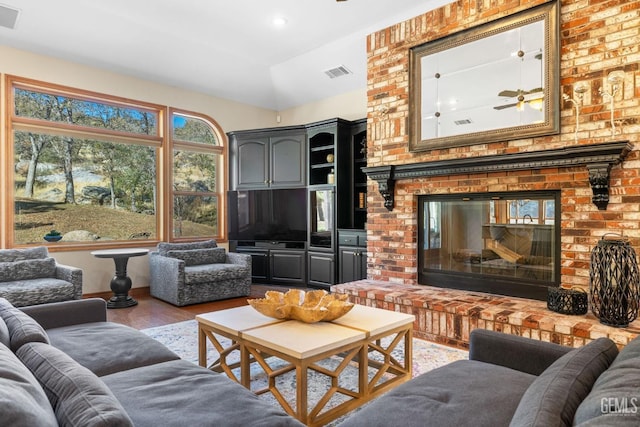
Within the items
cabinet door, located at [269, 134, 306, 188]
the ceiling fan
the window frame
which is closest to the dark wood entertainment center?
cabinet door, located at [269, 134, 306, 188]

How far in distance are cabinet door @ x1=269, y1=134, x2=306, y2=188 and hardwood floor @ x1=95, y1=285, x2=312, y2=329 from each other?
1798 mm

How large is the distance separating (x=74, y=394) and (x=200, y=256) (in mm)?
4475

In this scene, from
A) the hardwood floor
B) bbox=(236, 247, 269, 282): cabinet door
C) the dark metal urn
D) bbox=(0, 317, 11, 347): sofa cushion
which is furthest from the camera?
bbox=(236, 247, 269, 282): cabinet door

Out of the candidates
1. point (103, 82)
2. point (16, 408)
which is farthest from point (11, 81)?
point (16, 408)

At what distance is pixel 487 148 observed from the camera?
361 centimetres

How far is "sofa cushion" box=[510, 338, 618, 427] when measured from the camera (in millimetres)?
890

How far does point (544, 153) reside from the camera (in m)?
3.17

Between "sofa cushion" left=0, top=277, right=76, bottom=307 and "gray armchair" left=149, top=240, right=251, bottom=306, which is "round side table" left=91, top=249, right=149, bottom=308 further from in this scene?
"sofa cushion" left=0, top=277, right=76, bottom=307

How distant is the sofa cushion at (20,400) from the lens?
74 centimetres

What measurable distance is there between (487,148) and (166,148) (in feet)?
14.5

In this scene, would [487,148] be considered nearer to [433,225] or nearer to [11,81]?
[433,225]

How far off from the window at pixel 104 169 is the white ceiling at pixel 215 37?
537 millimetres

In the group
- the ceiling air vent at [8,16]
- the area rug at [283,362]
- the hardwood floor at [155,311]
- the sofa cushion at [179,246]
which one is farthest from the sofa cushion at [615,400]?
the ceiling air vent at [8,16]

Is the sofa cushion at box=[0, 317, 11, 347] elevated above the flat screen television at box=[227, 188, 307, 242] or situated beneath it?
situated beneath
